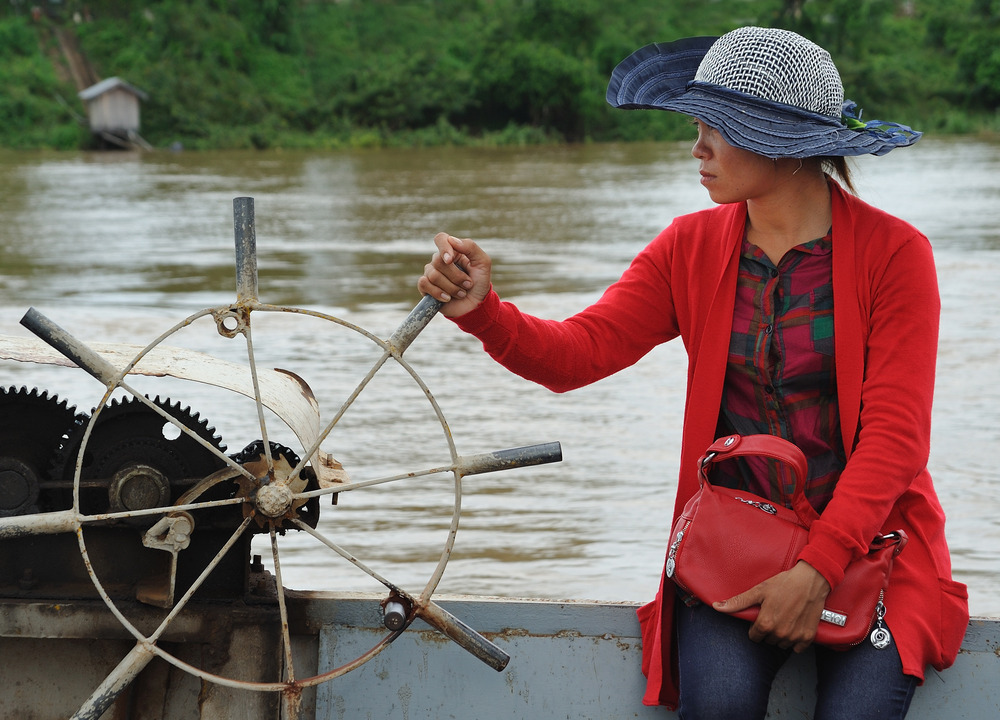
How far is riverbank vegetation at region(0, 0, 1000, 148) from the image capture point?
93.4ft

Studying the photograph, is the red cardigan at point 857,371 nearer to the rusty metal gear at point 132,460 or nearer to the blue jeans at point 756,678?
the blue jeans at point 756,678

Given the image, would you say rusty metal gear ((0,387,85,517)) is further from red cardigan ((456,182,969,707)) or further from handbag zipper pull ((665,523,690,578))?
handbag zipper pull ((665,523,690,578))

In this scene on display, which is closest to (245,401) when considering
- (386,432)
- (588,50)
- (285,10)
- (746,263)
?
(386,432)

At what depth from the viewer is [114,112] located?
85.5ft

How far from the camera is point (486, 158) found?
21.7 metres

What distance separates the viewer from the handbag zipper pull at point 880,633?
62.9 inches

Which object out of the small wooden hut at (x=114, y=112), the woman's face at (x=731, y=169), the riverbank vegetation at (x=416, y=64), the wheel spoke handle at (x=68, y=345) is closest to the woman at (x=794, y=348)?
the woman's face at (x=731, y=169)

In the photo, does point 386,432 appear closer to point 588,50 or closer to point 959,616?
point 959,616

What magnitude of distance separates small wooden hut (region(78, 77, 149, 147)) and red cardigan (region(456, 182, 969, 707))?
2607cm

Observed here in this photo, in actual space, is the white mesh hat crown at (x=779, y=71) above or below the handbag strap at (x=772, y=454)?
above

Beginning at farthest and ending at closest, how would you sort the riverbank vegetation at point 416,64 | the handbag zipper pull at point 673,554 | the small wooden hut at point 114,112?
the riverbank vegetation at point 416,64
the small wooden hut at point 114,112
the handbag zipper pull at point 673,554

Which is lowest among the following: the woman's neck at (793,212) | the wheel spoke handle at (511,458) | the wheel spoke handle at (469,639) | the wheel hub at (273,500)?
the wheel spoke handle at (469,639)

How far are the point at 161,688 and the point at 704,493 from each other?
0.91m

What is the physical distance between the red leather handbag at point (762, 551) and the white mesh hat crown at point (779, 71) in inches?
18.7
